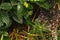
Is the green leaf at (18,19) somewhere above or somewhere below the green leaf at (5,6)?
below

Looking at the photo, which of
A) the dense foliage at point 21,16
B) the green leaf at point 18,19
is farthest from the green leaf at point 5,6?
the green leaf at point 18,19

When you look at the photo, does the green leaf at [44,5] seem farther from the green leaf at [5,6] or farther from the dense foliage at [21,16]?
the green leaf at [5,6]

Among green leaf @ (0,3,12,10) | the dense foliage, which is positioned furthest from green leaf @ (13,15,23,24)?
green leaf @ (0,3,12,10)

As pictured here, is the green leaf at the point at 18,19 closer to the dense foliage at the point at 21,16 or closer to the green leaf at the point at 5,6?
the dense foliage at the point at 21,16

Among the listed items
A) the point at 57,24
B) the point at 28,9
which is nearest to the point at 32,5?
the point at 28,9

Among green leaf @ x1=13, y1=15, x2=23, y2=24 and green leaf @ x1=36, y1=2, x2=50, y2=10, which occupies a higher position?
green leaf @ x1=36, y1=2, x2=50, y2=10

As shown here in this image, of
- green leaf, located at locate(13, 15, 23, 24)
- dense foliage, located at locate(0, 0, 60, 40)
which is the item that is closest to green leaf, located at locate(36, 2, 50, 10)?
dense foliage, located at locate(0, 0, 60, 40)

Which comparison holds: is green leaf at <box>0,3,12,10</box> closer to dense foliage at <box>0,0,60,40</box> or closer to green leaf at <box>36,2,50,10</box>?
dense foliage at <box>0,0,60,40</box>

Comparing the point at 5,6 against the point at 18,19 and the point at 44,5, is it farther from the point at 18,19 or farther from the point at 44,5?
the point at 44,5

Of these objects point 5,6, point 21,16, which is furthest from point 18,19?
point 5,6

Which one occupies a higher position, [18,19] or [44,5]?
[44,5]

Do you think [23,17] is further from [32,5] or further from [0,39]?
[0,39]
